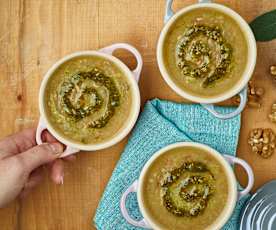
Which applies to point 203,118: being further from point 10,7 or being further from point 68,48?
point 10,7

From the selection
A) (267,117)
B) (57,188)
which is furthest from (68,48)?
(267,117)

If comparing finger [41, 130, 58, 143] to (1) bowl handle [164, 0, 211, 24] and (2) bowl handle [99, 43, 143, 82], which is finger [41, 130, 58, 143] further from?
(1) bowl handle [164, 0, 211, 24]

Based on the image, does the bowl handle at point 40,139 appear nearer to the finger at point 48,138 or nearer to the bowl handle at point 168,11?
the finger at point 48,138

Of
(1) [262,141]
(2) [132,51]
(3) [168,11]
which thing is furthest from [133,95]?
(1) [262,141]

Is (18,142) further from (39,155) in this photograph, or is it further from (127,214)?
(127,214)

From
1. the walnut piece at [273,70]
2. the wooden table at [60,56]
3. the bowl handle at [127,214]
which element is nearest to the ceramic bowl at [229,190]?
the bowl handle at [127,214]

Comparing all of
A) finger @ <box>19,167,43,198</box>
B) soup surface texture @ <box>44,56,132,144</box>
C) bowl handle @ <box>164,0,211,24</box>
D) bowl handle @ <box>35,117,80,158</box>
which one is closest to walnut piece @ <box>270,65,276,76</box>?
bowl handle @ <box>164,0,211,24</box>
